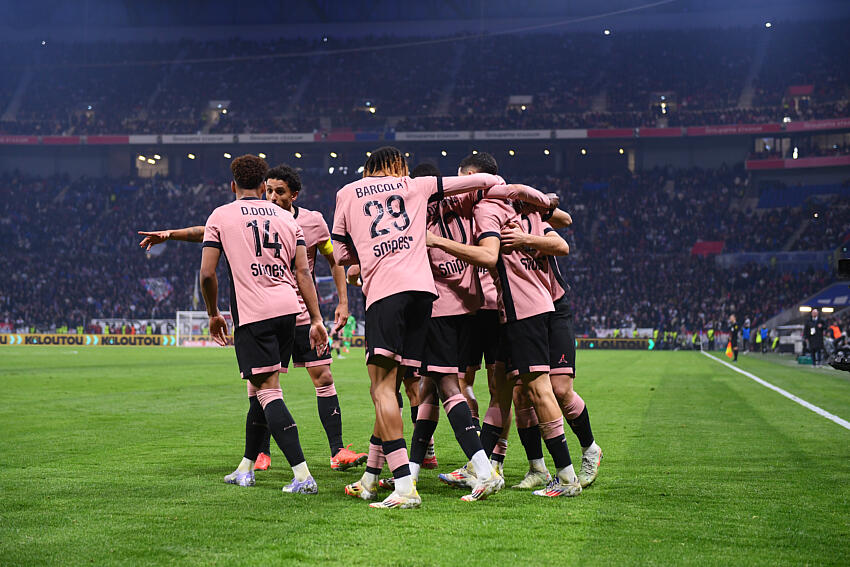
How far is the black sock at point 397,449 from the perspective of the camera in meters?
5.39

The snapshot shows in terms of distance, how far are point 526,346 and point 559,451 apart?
0.76m

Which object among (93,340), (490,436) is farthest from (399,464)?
(93,340)

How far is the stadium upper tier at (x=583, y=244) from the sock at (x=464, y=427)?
44.0m

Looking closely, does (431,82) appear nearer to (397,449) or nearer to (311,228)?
(311,228)

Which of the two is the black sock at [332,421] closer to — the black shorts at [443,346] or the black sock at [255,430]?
the black sock at [255,430]

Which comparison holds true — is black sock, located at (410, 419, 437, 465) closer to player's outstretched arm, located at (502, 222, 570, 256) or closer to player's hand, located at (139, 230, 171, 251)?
player's outstretched arm, located at (502, 222, 570, 256)

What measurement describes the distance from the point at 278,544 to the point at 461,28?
218 feet

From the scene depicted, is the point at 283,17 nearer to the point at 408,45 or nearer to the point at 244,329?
the point at 408,45

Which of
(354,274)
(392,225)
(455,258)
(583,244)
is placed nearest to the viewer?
(392,225)

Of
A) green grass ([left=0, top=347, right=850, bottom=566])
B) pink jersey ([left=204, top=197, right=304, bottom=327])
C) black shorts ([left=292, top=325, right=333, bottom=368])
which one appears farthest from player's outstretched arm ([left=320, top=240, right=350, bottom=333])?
green grass ([left=0, top=347, right=850, bottom=566])

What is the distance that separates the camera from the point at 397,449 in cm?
544

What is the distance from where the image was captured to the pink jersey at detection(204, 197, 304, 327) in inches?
244

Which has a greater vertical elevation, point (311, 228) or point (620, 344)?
point (311, 228)

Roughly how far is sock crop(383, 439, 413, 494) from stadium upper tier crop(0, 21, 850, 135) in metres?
55.5
